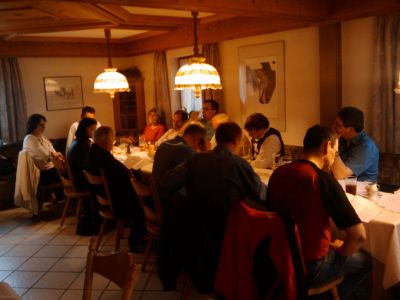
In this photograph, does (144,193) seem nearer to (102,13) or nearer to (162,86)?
(102,13)

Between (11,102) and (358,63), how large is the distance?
492 cm

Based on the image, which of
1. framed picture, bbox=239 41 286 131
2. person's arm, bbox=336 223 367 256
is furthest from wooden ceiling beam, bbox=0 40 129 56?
person's arm, bbox=336 223 367 256

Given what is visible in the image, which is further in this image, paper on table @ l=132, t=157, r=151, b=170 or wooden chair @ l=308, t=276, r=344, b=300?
paper on table @ l=132, t=157, r=151, b=170

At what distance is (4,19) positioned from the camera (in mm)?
3828

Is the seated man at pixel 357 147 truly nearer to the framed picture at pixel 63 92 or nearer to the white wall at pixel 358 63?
the white wall at pixel 358 63

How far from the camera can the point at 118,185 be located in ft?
12.0

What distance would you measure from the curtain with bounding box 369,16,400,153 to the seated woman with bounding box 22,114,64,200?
138 inches

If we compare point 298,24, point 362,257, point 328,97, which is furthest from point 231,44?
point 362,257

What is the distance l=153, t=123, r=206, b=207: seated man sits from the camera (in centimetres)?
297

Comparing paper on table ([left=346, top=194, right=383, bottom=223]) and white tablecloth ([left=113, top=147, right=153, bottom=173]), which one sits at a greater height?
white tablecloth ([left=113, top=147, right=153, bottom=173])

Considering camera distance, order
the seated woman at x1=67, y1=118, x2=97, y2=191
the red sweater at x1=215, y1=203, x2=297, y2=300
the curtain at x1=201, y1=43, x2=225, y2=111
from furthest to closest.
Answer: the curtain at x1=201, y1=43, x2=225, y2=111 → the seated woman at x1=67, y1=118, x2=97, y2=191 → the red sweater at x1=215, y1=203, x2=297, y2=300

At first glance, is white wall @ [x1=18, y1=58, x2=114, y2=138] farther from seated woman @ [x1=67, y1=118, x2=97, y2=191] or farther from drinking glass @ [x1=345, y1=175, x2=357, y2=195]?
drinking glass @ [x1=345, y1=175, x2=357, y2=195]

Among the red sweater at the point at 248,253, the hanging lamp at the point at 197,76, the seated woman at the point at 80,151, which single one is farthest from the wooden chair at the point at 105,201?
the red sweater at the point at 248,253

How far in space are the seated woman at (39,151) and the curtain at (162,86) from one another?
7.42 ft
